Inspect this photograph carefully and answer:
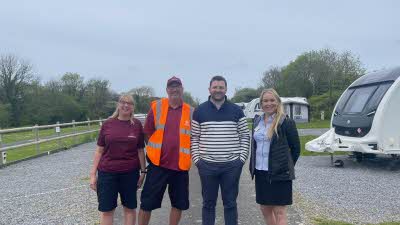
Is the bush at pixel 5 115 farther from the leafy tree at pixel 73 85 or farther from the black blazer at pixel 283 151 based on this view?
the black blazer at pixel 283 151

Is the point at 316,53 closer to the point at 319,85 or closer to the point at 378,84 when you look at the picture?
the point at 319,85

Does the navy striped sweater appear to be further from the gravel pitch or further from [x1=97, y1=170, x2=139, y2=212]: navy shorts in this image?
the gravel pitch

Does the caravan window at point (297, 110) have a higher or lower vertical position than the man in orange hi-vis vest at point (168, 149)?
higher

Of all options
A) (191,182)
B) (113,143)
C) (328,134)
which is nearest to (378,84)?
(328,134)

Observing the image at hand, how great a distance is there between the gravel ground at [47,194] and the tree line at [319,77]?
39642 mm

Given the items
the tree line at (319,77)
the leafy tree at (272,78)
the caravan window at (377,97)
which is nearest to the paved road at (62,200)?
the caravan window at (377,97)

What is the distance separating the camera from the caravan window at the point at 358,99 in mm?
11836

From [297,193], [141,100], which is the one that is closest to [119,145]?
[297,193]

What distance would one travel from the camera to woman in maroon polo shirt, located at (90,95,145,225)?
4895 mm

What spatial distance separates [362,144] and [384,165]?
166cm

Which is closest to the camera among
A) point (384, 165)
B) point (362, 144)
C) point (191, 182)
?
point (191, 182)

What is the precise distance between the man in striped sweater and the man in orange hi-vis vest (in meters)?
0.15

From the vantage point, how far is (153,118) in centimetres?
511

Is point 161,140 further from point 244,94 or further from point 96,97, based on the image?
point 244,94
